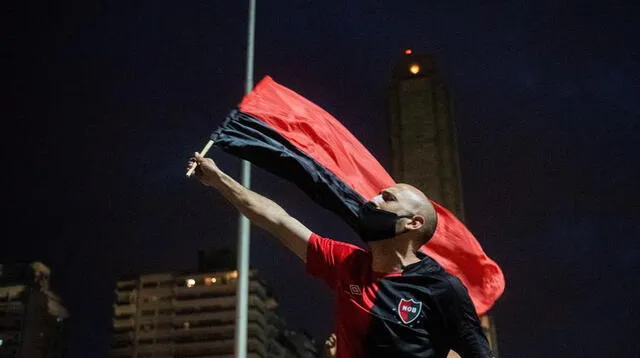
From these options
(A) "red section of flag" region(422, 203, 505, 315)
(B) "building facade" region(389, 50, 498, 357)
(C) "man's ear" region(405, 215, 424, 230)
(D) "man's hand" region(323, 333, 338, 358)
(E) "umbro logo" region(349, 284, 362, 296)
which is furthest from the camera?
(B) "building facade" region(389, 50, 498, 357)

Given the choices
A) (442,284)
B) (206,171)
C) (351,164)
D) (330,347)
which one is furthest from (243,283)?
(442,284)

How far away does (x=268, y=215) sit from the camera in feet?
14.9

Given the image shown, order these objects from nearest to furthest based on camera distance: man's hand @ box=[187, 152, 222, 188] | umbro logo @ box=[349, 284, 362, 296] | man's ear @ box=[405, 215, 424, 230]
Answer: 1. umbro logo @ box=[349, 284, 362, 296]
2. man's ear @ box=[405, 215, 424, 230]
3. man's hand @ box=[187, 152, 222, 188]

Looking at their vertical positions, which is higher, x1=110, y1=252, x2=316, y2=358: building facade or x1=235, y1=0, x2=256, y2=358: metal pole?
x1=110, y1=252, x2=316, y2=358: building facade

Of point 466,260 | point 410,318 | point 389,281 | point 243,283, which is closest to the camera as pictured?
point 410,318

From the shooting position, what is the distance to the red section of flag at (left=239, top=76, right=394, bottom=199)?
632cm

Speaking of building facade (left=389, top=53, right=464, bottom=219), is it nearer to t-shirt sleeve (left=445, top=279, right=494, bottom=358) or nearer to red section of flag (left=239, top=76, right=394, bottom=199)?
red section of flag (left=239, top=76, right=394, bottom=199)

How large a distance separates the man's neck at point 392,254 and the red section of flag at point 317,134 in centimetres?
188

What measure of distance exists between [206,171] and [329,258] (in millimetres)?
933

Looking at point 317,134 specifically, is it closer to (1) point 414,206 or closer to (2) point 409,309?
(1) point 414,206

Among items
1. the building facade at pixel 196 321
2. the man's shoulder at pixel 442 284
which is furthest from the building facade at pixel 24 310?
the man's shoulder at pixel 442 284

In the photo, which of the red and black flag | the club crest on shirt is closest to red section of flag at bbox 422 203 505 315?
the red and black flag

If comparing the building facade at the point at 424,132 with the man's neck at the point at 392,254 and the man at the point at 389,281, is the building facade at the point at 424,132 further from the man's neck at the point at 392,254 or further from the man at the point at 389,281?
the man's neck at the point at 392,254

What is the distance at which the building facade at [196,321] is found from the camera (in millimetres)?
101250
